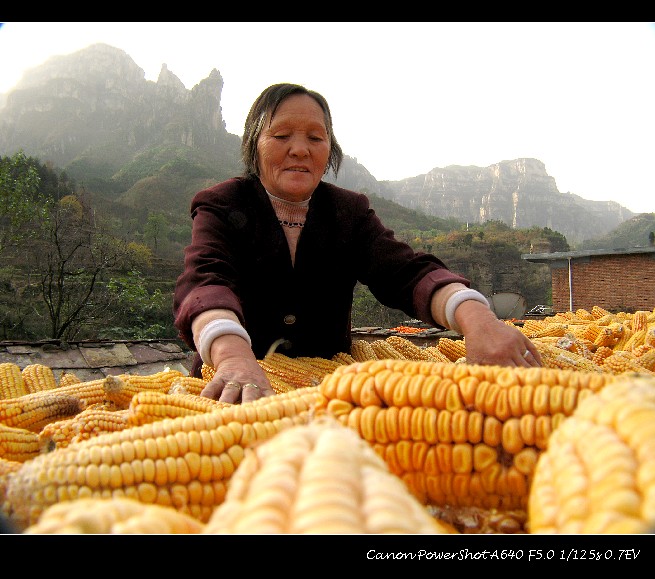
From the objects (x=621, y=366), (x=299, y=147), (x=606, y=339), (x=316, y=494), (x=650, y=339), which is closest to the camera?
(x=316, y=494)

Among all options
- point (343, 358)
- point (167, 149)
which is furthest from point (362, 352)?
point (167, 149)

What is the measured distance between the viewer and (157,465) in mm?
1065

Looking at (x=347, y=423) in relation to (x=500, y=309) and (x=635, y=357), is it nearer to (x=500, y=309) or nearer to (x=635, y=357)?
(x=635, y=357)

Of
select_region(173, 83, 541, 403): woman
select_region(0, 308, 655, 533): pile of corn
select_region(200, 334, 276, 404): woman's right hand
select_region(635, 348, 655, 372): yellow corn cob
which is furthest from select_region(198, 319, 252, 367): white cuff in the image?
select_region(635, 348, 655, 372): yellow corn cob

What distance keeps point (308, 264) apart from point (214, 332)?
3.65 feet

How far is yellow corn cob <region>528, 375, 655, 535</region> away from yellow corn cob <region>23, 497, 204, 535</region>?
47 centimetres

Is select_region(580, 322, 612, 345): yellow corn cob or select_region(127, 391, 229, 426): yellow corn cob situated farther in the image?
select_region(580, 322, 612, 345): yellow corn cob

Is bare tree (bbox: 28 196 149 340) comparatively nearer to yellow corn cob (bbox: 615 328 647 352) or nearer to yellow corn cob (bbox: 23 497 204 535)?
yellow corn cob (bbox: 615 328 647 352)

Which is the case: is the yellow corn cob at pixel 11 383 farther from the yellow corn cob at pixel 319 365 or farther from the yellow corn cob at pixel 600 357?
the yellow corn cob at pixel 600 357

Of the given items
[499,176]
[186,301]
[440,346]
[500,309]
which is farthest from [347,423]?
[499,176]

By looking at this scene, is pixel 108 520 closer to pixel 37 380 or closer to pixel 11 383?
pixel 11 383

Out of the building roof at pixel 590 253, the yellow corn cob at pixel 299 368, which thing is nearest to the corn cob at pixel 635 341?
the yellow corn cob at pixel 299 368

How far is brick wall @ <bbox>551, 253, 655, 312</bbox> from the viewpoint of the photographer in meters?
15.9

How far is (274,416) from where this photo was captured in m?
1.21
